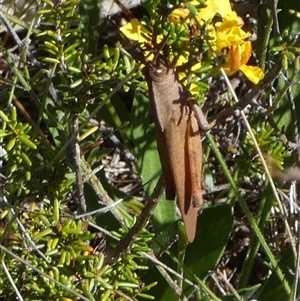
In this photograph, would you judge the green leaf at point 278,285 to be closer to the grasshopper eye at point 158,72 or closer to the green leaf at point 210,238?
the green leaf at point 210,238

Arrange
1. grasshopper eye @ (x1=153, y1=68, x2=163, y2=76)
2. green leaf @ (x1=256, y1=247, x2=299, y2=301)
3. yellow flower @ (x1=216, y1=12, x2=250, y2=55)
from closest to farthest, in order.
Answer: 1. grasshopper eye @ (x1=153, y1=68, x2=163, y2=76)
2. yellow flower @ (x1=216, y1=12, x2=250, y2=55)
3. green leaf @ (x1=256, y1=247, x2=299, y2=301)

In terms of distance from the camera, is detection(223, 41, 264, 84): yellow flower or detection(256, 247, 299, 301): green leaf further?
detection(256, 247, 299, 301): green leaf

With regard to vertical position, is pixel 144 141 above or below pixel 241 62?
below

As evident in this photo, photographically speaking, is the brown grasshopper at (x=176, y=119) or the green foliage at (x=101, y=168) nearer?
the brown grasshopper at (x=176, y=119)

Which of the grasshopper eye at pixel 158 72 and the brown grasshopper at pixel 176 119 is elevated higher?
the grasshopper eye at pixel 158 72

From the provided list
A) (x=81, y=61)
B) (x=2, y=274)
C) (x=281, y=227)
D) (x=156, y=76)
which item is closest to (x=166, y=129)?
(x=156, y=76)

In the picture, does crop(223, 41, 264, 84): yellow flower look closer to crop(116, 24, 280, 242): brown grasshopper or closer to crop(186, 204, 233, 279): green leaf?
Result: crop(116, 24, 280, 242): brown grasshopper

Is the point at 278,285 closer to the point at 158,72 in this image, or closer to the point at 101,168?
the point at 101,168

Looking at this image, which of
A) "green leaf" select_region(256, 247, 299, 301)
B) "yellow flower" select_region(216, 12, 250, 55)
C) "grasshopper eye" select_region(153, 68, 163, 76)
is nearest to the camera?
"grasshopper eye" select_region(153, 68, 163, 76)

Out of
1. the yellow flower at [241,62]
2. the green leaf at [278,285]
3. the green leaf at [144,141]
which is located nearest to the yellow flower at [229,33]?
the yellow flower at [241,62]

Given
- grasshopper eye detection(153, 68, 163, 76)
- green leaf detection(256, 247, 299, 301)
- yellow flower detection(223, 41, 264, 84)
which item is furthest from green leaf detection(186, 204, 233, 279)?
grasshopper eye detection(153, 68, 163, 76)

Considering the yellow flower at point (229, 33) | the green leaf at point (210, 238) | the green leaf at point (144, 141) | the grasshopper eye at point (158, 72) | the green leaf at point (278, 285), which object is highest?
the grasshopper eye at point (158, 72)

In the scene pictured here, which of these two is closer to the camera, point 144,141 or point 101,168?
point 101,168

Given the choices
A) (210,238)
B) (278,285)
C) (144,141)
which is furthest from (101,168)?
(278,285)
